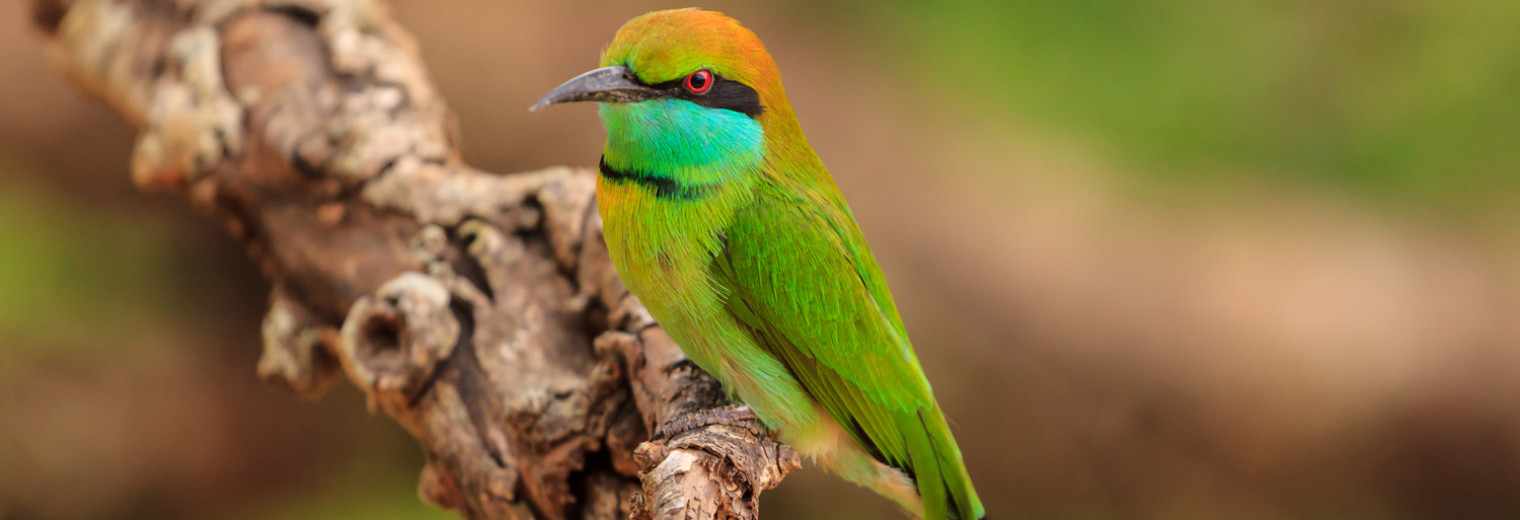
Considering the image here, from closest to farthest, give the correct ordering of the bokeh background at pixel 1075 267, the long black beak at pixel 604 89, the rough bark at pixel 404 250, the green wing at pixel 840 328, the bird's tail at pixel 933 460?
the long black beak at pixel 604 89
the green wing at pixel 840 328
the bird's tail at pixel 933 460
the rough bark at pixel 404 250
the bokeh background at pixel 1075 267

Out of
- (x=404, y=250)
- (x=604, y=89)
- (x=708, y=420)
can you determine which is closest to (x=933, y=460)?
(x=708, y=420)

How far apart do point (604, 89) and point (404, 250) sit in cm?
90

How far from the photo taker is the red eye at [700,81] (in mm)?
1732

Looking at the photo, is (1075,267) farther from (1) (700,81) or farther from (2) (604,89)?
(2) (604,89)

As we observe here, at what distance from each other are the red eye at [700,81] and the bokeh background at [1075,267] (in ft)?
7.21

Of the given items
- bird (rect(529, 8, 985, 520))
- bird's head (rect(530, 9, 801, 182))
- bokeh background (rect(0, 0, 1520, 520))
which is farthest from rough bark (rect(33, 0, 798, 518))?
bokeh background (rect(0, 0, 1520, 520))

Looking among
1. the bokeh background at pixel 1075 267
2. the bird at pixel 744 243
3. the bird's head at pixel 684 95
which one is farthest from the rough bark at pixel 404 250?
the bokeh background at pixel 1075 267

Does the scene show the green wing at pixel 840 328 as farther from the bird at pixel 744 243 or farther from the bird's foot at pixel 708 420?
the bird's foot at pixel 708 420

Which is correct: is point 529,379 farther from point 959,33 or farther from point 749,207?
point 959,33

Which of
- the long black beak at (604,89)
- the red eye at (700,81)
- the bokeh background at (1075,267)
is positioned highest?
the red eye at (700,81)

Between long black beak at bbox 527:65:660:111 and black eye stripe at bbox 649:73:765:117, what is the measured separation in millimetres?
27

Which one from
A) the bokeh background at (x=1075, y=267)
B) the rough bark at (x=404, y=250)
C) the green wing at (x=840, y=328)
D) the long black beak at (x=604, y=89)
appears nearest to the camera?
the long black beak at (x=604, y=89)

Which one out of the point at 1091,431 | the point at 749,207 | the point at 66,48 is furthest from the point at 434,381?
the point at 1091,431

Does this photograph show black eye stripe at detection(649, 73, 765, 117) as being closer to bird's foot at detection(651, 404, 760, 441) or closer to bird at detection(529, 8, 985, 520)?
bird at detection(529, 8, 985, 520)
